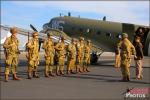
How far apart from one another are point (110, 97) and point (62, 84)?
3.33 meters

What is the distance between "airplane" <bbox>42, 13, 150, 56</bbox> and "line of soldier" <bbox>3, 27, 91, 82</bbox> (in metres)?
6.74

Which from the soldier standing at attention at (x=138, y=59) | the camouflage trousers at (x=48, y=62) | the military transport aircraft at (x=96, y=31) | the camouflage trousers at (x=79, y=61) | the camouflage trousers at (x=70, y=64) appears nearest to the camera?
the soldier standing at attention at (x=138, y=59)

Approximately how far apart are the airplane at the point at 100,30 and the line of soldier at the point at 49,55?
6.74 metres

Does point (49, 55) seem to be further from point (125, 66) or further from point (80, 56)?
point (125, 66)

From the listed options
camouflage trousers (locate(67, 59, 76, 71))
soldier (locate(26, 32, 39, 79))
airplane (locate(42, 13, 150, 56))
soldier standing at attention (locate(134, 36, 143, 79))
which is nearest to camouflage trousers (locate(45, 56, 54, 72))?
soldier (locate(26, 32, 39, 79))

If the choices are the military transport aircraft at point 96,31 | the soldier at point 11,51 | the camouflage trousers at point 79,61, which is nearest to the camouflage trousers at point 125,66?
the camouflage trousers at point 79,61

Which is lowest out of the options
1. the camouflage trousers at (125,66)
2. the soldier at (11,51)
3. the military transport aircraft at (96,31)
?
the camouflage trousers at (125,66)

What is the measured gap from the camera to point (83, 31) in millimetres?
28547

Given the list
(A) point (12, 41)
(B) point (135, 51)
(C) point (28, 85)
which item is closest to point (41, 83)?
(C) point (28, 85)

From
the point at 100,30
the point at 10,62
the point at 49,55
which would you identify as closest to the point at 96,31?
the point at 100,30

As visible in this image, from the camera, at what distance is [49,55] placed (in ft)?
54.2

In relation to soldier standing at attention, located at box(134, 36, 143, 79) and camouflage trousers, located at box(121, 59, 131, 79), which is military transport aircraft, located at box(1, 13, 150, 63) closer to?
soldier standing at attention, located at box(134, 36, 143, 79)

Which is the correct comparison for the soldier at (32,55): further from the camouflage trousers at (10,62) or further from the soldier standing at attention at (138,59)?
the soldier standing at attention at (138,59)

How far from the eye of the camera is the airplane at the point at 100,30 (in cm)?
2559
